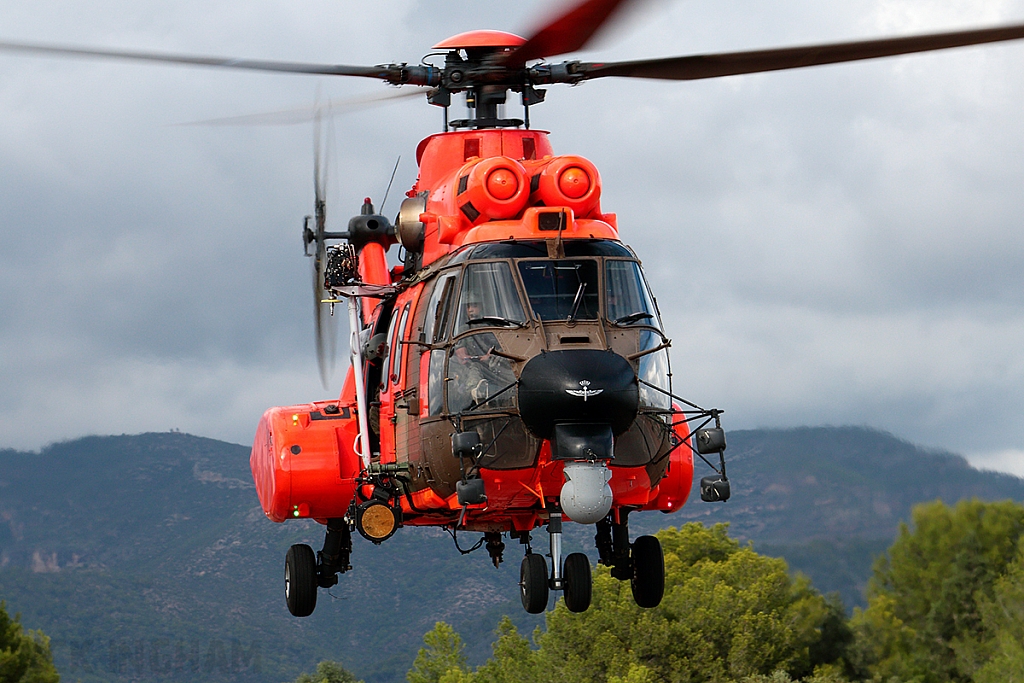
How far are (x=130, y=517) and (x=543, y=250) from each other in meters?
143

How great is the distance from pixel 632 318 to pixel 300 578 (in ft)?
19.3

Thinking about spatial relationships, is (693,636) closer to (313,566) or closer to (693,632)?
(693,632)

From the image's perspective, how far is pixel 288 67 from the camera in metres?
15.3

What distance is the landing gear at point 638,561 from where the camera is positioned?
675 inches

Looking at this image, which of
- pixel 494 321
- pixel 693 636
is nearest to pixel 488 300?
pixel 494 321

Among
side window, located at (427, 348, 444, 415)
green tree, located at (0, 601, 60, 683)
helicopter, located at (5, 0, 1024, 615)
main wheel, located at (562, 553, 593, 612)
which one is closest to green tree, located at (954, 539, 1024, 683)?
green tree, located at (0, 601, 60, 683)

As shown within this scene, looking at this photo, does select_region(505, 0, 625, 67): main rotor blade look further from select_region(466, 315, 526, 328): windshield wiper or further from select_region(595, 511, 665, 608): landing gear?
select_region(595, 511, 665, 608): landing gear

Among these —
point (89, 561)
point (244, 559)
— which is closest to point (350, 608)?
point (244, 559)

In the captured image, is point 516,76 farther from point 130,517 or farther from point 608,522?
point 130,517

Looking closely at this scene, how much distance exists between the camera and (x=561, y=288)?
580 inches

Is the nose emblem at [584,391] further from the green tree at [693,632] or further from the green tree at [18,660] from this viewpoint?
the green tree at [18,660]

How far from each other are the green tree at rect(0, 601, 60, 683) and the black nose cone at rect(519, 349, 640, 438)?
5357cm

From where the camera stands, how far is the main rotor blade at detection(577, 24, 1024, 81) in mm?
11242

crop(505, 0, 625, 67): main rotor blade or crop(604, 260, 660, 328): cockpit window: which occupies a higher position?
crop(505, 0, 625, 67): main rotor blade
